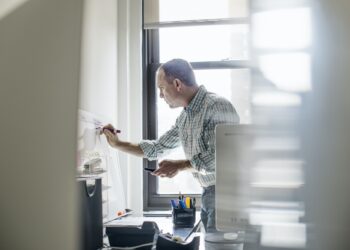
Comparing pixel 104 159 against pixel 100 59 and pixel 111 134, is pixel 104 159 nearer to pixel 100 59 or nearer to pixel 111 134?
pixel 111 134

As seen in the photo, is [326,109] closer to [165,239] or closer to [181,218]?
[165,239]

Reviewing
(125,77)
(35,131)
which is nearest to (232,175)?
(35,131)

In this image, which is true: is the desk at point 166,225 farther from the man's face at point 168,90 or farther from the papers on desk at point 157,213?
the man's face at point 168,90

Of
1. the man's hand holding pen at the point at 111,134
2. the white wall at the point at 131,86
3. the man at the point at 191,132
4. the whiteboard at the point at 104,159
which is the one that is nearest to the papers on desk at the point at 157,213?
the white wall at the point at 131,86

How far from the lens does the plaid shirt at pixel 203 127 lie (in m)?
1.59

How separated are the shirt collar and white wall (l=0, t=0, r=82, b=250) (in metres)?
0.76

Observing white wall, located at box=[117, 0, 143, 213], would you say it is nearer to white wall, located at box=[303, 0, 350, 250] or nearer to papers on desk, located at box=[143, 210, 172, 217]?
papers on desk, located at box=[143, 210, 172, 217]

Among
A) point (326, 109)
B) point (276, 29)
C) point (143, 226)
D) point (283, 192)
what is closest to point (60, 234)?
point (143, 226)

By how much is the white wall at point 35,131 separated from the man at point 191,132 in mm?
630

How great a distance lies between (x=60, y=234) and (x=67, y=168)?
0.56 ft

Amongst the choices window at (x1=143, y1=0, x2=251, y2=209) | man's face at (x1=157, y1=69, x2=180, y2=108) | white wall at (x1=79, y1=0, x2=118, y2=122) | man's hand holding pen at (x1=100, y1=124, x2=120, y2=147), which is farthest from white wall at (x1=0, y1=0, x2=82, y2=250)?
window at (x1=143, y1=0, x2=251, y2=209)

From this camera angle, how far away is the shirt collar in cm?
175

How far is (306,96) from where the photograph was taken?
1.17 m

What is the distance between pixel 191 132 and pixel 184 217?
376mm
